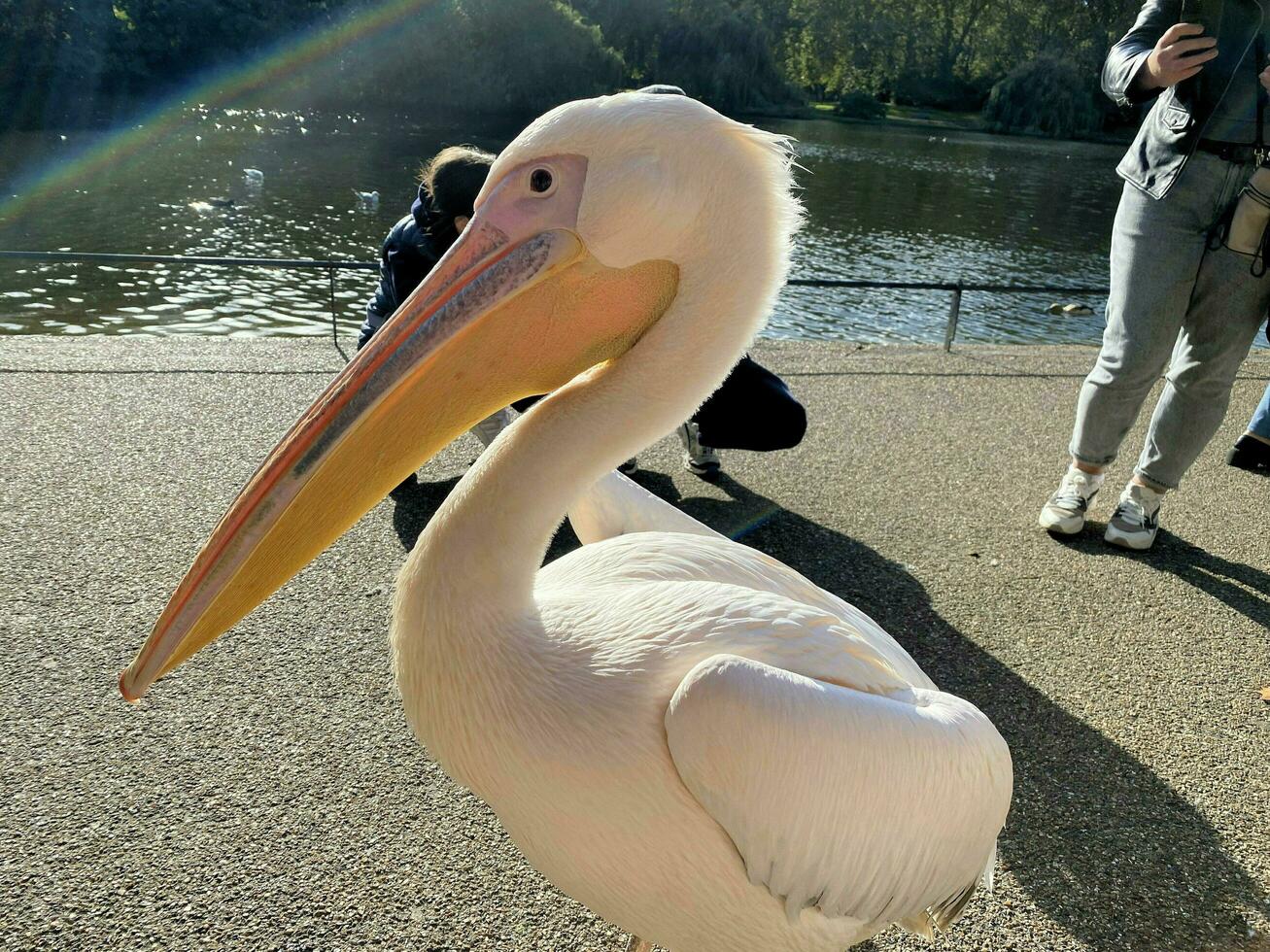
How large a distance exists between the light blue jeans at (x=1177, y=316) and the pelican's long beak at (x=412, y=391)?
2.25 m

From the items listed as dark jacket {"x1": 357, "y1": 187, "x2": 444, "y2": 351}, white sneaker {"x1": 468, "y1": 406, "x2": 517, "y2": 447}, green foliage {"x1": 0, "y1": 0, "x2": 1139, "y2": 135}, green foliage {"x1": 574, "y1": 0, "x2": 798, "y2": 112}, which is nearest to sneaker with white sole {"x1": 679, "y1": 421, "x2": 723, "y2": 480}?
white sneaker {"x1": 468, "y1": 406, "x2": 517, "y2": 447}

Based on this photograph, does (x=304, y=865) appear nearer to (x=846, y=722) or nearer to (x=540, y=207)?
(x=846, y=722)

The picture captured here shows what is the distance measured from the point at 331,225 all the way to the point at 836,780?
12869 mm

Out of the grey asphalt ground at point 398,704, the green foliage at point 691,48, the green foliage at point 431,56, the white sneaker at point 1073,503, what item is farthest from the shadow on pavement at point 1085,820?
the green foliage at point 691,48

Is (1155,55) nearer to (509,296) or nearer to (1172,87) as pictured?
(1172,87)

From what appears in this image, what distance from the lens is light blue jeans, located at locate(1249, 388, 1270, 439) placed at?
4245 millimetres

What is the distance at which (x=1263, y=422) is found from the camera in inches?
168

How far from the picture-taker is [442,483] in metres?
3.73

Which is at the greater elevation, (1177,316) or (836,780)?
(1177,316)

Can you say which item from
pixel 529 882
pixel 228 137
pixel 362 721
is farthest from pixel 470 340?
pixel 228 137

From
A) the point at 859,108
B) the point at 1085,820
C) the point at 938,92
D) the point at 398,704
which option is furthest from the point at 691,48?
the point at 1085,820

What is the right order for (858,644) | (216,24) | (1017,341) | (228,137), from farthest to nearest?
(216,24) < (228,137) < (1017,341) < (858,644)

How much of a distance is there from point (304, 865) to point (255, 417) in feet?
9.44

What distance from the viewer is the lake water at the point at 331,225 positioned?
28.7 feet
